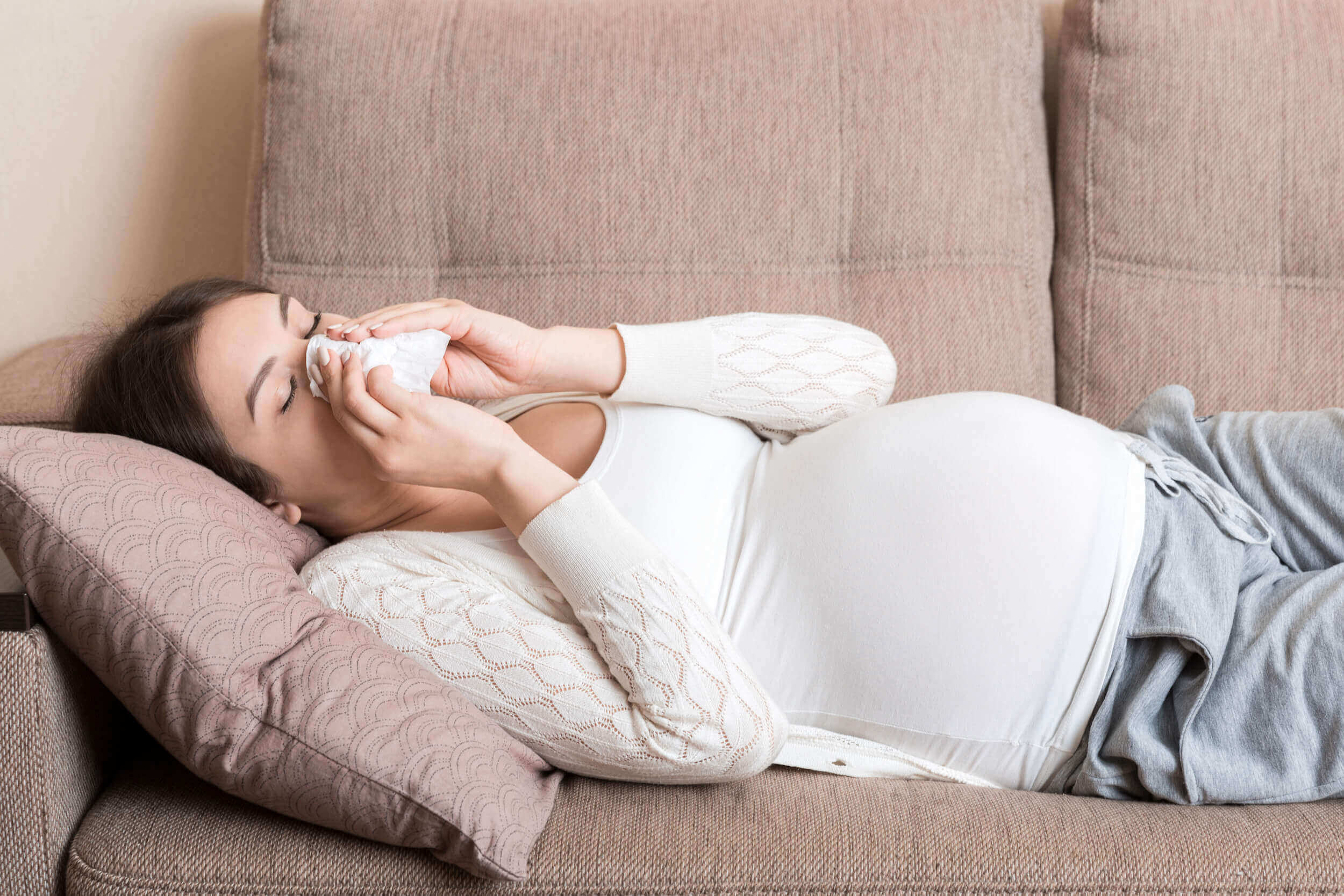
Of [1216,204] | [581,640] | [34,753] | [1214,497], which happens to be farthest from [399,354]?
[1216,204]

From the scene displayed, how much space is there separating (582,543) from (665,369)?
13.5 inches

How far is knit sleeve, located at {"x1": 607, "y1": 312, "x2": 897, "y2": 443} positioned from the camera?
1239mm

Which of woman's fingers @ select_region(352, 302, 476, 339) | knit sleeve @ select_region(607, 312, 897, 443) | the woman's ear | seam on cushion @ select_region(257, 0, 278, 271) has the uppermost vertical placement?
seam on cushion @ select_region(257, 0, 278, 271)

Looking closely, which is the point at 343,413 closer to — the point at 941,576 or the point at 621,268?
the point at 621,268

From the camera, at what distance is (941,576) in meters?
1.03

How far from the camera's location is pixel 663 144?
1.44m

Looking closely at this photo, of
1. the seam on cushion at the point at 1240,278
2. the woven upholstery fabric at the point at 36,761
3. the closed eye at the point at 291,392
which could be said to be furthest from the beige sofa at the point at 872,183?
the woven upholstery fabric at the point at 36,761

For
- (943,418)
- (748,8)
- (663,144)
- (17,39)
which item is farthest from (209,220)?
(943,418)

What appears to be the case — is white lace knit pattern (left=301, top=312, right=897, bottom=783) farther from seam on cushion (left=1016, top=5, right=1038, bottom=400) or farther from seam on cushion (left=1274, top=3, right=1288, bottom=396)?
seam on cushion (left=1274, top=3, right=1288, bottom=396)

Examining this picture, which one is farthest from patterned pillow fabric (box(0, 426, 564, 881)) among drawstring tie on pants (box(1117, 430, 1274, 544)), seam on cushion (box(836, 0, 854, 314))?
seam on cushion (box(836, 0, 854, 314))

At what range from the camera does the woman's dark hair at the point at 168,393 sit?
1082 millimetres

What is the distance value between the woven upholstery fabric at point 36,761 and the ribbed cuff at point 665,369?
2.27ft

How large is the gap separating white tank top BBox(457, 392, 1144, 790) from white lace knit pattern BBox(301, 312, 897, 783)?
89 millimetres

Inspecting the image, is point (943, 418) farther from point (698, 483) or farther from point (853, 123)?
point (853, 123)
